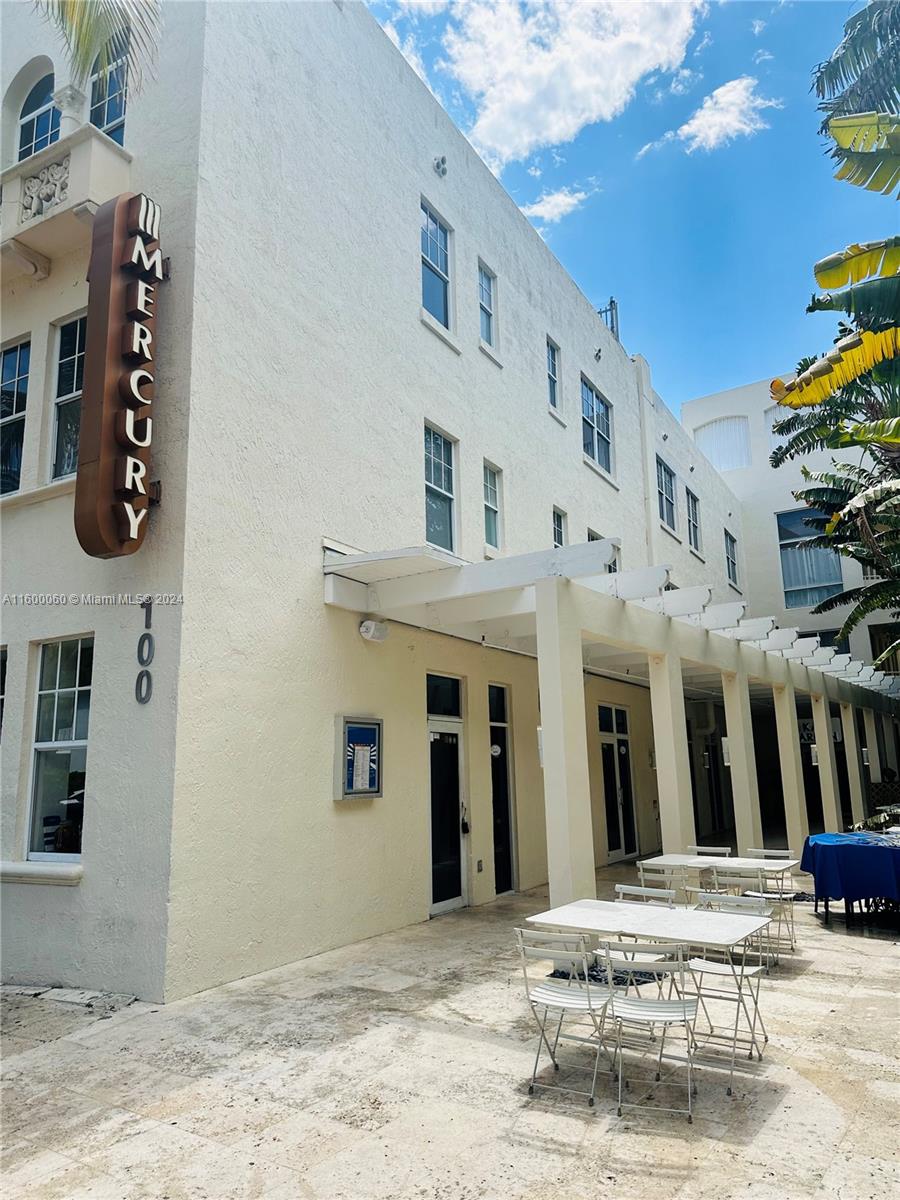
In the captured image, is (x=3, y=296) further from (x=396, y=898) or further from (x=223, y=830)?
(x=396, y=898)

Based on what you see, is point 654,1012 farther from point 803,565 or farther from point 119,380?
point 803,565

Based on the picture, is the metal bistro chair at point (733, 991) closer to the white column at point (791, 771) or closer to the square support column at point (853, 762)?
the white column at point (791, 771)

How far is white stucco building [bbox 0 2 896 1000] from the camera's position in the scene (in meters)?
7.35

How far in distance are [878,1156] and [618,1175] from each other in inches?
51.4

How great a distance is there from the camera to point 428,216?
1210cm

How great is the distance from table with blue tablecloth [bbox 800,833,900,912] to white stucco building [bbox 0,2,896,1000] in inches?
70.9

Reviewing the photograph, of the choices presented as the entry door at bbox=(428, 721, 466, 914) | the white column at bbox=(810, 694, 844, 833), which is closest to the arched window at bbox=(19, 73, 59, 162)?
the entry door at bbox=(428, 721, 466, 914)

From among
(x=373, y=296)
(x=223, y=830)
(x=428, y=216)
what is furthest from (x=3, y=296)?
(x=223, y=830)

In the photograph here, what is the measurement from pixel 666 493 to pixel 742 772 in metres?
10.3

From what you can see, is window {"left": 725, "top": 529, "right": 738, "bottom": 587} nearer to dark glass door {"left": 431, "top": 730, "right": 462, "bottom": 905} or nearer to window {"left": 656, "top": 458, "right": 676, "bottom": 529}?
window {"left": 656, "top": 458, "right": 676, "bottom": 529}

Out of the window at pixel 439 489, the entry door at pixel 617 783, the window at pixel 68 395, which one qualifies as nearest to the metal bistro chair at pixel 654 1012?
the window at pixel 439 489

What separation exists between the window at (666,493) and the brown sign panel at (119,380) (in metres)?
15.4

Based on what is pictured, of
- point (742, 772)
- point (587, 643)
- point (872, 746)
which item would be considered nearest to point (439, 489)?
point (587, 643)

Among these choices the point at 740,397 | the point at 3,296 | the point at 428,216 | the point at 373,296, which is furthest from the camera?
the point at 740,397
